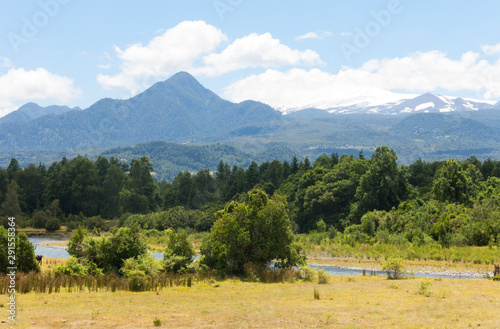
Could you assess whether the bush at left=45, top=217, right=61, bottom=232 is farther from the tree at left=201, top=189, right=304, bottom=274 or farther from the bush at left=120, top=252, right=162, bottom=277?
the bush at left=120, top=252, right=162, bottom=277

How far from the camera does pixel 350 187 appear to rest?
7375 centimetres

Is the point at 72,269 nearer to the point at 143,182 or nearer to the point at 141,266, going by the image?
the point at 141,266

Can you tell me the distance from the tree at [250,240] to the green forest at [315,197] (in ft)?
9.37

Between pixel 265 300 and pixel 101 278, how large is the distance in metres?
9.43

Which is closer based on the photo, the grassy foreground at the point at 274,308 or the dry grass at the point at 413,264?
the grassy foreground at the point at 274,308

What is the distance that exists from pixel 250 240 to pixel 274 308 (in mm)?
13649

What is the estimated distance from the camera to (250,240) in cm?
3159

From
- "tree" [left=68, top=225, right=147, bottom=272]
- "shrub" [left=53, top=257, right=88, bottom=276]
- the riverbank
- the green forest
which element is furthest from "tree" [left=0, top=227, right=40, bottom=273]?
the riverbank

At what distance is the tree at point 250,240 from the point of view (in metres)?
31.1

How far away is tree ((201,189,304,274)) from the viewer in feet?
102

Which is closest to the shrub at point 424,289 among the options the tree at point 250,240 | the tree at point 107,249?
the tree at point 250,240

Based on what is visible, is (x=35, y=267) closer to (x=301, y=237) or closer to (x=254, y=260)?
(x=254, y=260)

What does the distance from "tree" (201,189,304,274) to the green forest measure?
286 cm

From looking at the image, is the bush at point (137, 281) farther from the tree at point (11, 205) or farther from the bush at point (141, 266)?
the tree at point (11, 205)
